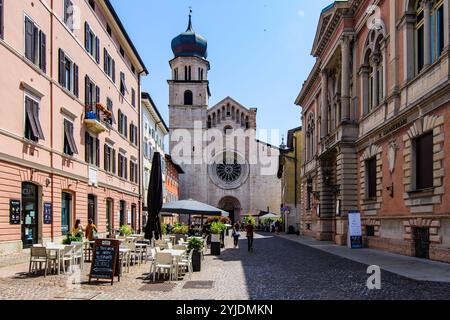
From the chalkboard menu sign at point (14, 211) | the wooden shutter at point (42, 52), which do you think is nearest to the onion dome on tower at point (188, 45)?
the wooden shutter at point (42, 52)

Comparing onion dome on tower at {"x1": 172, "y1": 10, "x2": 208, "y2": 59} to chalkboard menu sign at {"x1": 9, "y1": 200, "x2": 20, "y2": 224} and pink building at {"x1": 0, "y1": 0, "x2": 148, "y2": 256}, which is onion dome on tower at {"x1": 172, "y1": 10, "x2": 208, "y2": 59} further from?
chalkboard menu sign at {"x1": 9, "y1": 200, "x2": 20, "y2": 224}

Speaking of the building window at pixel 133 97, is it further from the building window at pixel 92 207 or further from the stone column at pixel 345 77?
the stone column at pixel 345 77

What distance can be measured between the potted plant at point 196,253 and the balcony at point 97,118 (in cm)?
1247

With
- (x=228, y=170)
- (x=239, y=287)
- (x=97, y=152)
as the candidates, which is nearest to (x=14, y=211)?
(x=239, y=287)

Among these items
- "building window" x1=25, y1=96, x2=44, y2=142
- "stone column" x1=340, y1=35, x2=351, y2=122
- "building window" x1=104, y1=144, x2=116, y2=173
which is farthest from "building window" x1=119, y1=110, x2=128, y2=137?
"building window" x1=25, y1=96, x2=44, y2=142

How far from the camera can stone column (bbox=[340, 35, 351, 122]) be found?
1157 inches

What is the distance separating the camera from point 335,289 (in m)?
11.7

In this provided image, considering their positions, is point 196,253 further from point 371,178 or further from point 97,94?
point 97,94

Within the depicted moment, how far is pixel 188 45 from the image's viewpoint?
73.3m

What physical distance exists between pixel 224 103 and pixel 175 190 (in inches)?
556

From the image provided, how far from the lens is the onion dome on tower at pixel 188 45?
7331cm

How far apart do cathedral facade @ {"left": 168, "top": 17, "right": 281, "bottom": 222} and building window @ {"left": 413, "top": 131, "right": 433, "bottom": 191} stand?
53982mm

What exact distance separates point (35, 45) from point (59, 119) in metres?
3.61

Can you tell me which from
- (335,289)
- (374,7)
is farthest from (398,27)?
(335,289)
